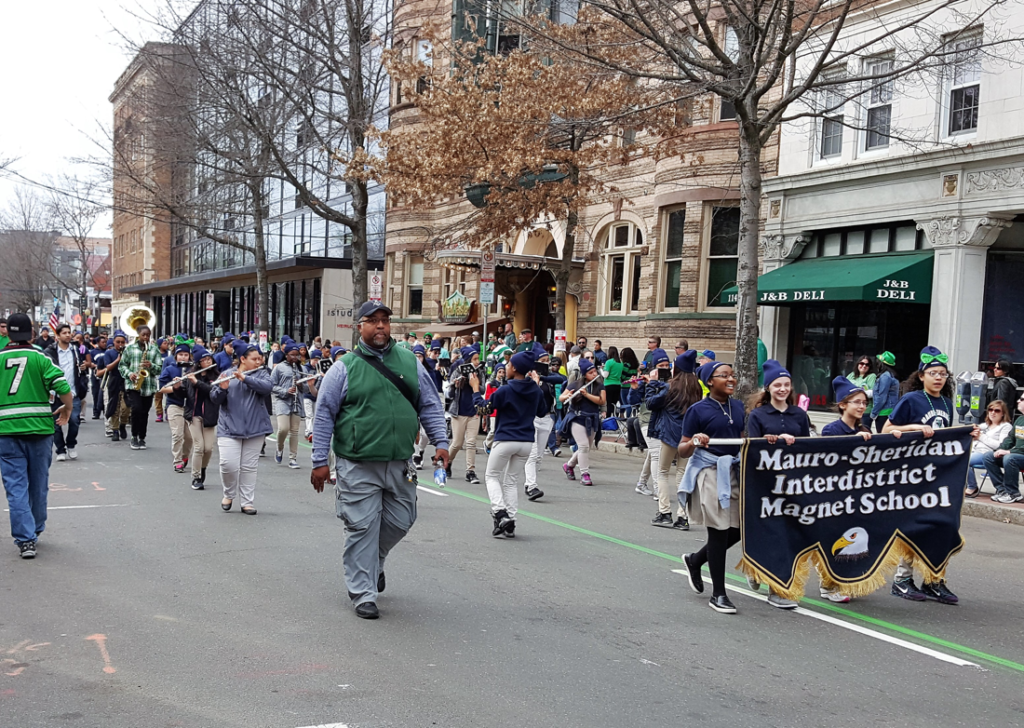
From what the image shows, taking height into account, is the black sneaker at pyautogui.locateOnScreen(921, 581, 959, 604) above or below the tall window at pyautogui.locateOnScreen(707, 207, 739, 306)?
below

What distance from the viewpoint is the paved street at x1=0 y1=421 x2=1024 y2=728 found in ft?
16.1

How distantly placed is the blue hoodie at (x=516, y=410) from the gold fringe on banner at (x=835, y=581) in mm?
3269

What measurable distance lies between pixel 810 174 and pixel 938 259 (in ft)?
11.5

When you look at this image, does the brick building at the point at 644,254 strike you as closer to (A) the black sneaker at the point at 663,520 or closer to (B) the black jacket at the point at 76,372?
(B) the black jacket at the point at 76,372

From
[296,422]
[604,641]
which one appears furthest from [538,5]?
[604,641]

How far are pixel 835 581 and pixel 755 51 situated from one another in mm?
11508

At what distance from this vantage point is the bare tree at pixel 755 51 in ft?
47.8

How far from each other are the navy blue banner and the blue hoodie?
133 inches

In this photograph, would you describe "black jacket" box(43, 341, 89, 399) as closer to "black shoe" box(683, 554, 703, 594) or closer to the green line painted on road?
the green line painted on road

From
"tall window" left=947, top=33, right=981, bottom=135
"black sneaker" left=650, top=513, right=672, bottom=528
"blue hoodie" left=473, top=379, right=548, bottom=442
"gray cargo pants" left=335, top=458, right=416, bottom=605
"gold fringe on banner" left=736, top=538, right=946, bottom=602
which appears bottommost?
"black sneaker" left=650, top=513, right=672, bottom=528

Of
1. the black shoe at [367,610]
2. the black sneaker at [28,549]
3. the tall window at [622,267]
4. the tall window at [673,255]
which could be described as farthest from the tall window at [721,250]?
the black shoe at [367,610]

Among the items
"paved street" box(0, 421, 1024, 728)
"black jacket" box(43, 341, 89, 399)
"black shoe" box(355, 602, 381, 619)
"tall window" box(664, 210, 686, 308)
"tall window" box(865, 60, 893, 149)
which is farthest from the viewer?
"tall window" box(664, 210, 686, 308)

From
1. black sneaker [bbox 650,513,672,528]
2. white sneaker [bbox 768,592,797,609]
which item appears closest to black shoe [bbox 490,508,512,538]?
black sneaker [bbox 650,513,672,528]

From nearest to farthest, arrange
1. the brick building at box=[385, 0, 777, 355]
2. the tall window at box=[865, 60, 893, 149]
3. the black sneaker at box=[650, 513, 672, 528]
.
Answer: the black sneaker at box=[650, 513, 672, 528]
the tall window at box=[865, 60, 893, 149]
the brick building at box=[385, 0, 777, 355]
